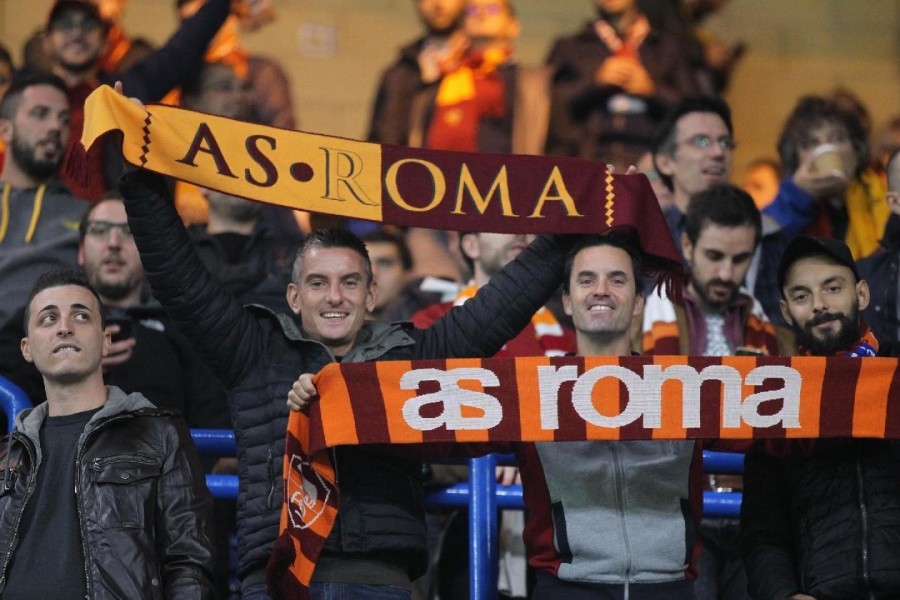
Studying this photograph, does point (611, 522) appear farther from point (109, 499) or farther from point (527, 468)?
point (109, 499)

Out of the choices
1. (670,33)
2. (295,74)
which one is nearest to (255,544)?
(670,33)

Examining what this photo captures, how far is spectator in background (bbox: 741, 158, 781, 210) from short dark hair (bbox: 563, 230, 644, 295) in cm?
441

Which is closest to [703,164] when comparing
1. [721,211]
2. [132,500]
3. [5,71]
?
[721,211]

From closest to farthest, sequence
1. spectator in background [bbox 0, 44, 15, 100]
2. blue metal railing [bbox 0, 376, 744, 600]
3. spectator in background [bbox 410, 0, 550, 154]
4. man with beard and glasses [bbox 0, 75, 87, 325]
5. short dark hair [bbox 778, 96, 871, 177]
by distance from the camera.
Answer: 1. blue metal railing [bbox 0, 376, 744, 600]
2. man with beard and glasses [bbox 0, 75, 87, 325]
3. short dark hair [bbox 778, 96, 871, 177]
4. spectator in background [bbox 0, 44, 15, 100]
5. spectator in background [bbox 410, 0, 550, 154]

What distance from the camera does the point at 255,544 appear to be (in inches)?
185

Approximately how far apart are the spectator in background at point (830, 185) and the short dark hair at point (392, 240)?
5.78ft

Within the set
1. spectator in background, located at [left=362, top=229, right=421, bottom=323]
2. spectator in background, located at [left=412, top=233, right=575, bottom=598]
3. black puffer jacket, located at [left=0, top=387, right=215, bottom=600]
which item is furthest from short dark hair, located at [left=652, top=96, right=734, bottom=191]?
black puffer jacket, located at [left=0, top=387, right=215, bottom=600]

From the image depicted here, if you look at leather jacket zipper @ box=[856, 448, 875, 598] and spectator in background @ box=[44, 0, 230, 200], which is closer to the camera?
leather jacket zipper @ box=[856, 448, 875, 598]

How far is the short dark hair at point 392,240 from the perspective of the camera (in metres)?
7.64

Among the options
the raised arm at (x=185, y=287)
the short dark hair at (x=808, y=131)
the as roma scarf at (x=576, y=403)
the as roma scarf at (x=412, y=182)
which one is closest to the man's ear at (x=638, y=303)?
the as roma scarf at (x=412, y=182)

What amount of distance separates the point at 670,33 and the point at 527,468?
5191 millimetres

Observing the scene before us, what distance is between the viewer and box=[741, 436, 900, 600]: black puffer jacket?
14.7 ft

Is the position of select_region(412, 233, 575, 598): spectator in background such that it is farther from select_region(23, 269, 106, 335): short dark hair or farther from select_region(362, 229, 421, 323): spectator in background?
select_region(23, 269, 106, 335): short dark hair

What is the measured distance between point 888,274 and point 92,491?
10.1 feet
